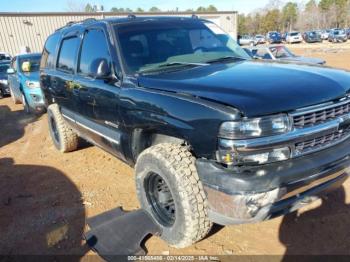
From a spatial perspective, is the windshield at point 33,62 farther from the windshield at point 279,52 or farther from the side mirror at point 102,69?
the windshield at point 279,52

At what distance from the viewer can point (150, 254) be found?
3182 millimetres

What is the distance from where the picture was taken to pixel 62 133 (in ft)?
19.3

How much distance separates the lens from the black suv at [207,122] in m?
2.50

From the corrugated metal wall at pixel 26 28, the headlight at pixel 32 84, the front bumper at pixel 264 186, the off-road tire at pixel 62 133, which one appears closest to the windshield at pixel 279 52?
the headlight at pixel 32 84

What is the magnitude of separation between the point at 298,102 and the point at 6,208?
361 cm

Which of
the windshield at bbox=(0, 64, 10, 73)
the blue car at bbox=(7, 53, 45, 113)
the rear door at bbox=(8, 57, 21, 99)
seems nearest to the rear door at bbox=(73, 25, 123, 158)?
the blue car at bbox=(7, 53, 45, 113)

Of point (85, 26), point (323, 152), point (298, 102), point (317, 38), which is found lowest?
point (317, 38)

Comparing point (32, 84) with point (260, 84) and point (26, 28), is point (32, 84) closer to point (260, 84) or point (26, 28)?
point (260, 84)

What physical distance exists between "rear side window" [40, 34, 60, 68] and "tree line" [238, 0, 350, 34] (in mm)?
77817

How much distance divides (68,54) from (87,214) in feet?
7.73

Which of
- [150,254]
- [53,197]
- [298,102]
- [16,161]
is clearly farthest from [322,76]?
[16,161]

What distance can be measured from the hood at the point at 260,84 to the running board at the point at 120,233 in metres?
1.36

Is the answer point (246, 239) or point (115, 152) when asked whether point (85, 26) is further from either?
point (246, 239)

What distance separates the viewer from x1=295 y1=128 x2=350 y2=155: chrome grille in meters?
2.64
